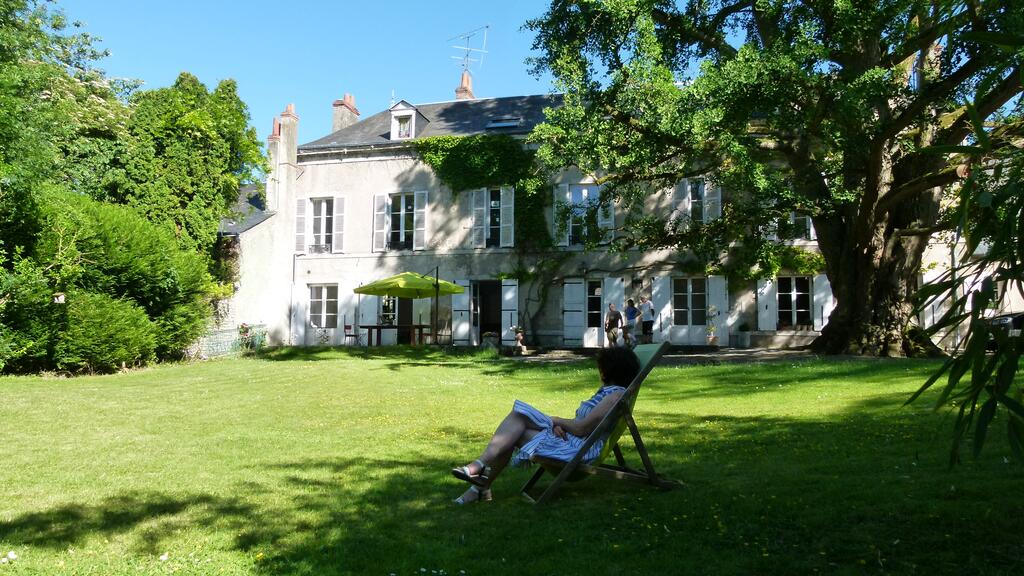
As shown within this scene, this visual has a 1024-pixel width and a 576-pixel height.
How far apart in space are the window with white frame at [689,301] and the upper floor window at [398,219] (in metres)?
7.61

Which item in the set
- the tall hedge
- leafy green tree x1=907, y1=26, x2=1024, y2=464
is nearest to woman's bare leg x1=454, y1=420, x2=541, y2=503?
leafy green tree x1=907, y1=26, x2=1024, y2=464

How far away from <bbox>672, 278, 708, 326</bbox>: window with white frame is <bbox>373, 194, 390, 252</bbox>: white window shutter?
8.50 m

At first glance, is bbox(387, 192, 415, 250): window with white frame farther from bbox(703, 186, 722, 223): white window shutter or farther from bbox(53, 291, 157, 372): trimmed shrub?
bbox(53, 291, 157, 372): trimmed shrub

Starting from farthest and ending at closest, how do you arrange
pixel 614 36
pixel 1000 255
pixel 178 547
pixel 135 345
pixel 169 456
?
pixel 135 345
pixel 614 36
pixel 169 456
pixel 178 547
pixel 1000 255

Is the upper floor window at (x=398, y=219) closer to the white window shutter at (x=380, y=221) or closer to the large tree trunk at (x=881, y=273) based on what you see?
the white window shutter at (x=380, y=221)

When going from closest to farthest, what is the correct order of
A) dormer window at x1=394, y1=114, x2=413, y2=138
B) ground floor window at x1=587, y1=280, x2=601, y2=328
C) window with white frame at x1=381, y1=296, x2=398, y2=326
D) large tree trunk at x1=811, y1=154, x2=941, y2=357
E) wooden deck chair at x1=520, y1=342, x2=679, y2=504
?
wooden deck chair at x1=520, y1=342, x2=679, y2=504
large tree trunk at x1=811, y1=154, x2=941, y2=357
ground floor window at x1=587, y1=280, x2=601, y2=328
window with white frame at x1=381, y1=296, x2=398, y2=326
dormer window at x1=394, y1=114, x2=413, y2=138

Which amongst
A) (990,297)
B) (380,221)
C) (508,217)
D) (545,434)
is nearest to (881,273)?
(508,217)

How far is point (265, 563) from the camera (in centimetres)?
308

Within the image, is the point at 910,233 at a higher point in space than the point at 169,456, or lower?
higher

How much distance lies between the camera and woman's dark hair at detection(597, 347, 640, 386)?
4.34 m

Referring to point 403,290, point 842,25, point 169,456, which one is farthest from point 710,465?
point 403,290

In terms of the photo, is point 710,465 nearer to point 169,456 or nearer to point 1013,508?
point 1013,508

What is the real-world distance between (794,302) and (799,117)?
10.1 metres

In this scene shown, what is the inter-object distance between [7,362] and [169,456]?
927cm
